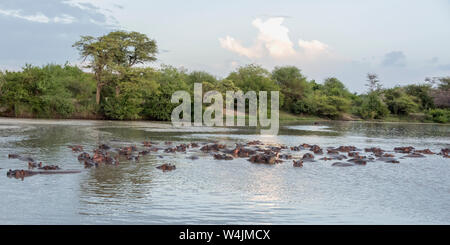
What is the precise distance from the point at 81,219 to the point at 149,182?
4.22m

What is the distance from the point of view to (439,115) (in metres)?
78.8

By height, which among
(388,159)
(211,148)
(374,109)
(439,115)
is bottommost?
(388,159)

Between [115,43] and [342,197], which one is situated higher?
[115,43]

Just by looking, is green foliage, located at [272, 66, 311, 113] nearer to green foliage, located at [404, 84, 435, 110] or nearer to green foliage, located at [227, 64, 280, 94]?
green foliage, located at [227, 64, 280, 94]

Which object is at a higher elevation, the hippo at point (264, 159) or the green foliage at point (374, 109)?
the green foliage at point (374, 109)

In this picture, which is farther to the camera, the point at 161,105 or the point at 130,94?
the point at 161,105

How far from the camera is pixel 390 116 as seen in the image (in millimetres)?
81625

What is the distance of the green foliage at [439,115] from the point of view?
77688 millimetres

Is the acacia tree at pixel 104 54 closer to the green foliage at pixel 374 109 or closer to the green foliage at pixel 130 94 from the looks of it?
the green foliage at pixel 130 94

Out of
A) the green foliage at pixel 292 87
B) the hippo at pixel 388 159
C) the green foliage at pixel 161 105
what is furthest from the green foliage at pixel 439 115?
the hippo at pixel 388 159

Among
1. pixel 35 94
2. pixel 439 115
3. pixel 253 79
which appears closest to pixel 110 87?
pixel 35 94

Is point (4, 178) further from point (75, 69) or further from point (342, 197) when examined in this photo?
point (75, 69)

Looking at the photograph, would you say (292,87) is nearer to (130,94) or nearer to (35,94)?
(130,94)
